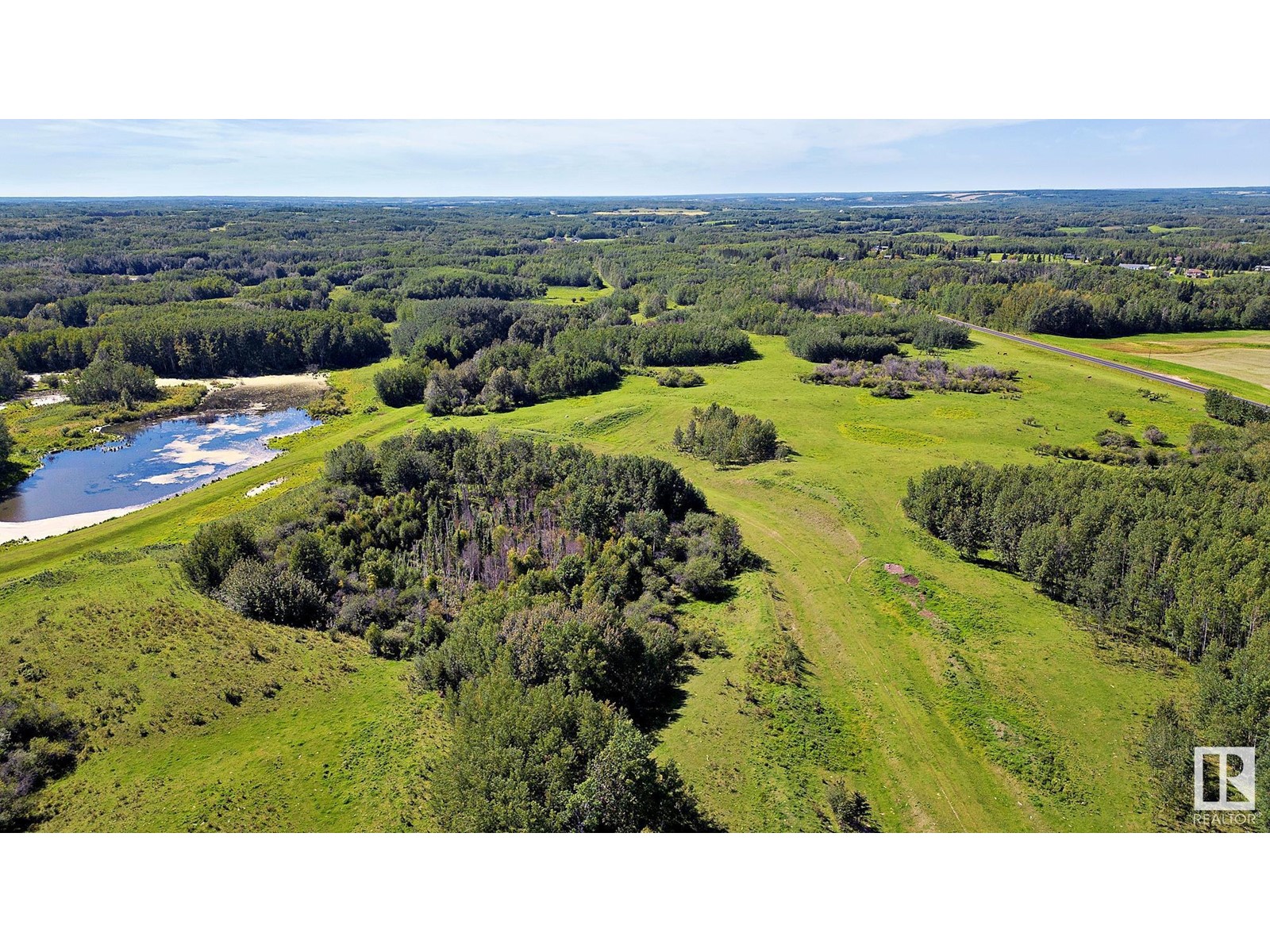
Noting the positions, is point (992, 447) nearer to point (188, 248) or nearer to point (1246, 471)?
point (1246, 471)

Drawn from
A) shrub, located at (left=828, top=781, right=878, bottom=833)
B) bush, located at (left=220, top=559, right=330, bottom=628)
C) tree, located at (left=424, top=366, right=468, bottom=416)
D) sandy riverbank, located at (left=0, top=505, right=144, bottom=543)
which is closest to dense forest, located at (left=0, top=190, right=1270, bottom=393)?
tree, located at (left=424, top=366, right=468, bottom=416)

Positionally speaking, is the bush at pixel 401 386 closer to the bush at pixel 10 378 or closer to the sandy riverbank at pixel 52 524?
the sandy riverbank at pixel 52 524

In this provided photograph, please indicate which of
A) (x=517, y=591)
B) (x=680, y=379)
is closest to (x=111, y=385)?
(x=680, y=379)

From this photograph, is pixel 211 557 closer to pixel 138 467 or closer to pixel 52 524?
pixel 52 524

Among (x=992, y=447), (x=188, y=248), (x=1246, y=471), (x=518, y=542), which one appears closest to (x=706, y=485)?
(x=518, y=542)

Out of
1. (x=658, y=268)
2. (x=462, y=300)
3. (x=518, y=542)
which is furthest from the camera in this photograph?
(x=658, y=268)
